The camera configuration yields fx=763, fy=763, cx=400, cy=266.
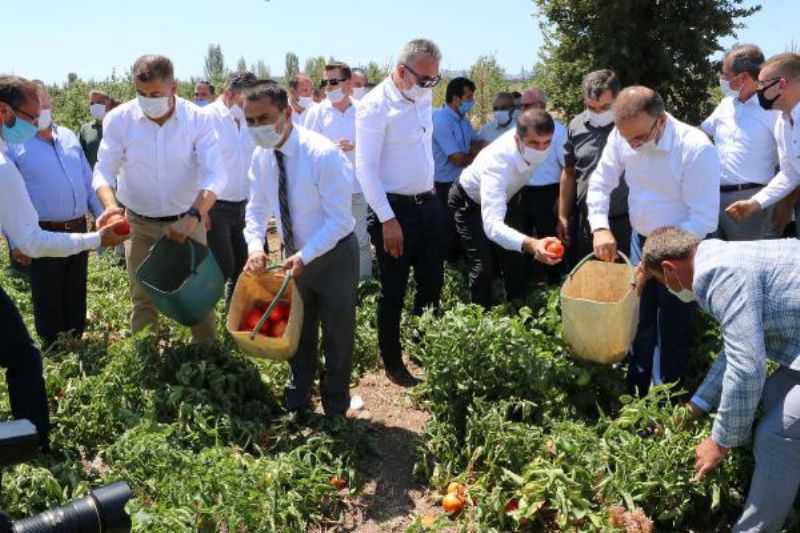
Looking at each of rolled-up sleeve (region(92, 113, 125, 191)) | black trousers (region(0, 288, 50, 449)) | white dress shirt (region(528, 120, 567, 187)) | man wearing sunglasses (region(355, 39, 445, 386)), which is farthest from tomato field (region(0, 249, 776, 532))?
white dress shirt (region(528, 120, 567, 187))

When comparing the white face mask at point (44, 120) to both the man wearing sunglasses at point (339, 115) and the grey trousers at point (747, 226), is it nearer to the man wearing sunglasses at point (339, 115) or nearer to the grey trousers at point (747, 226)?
the man wearing sunglasses at point (339, 115)

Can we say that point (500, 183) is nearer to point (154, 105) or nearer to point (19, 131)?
point (154, 105)

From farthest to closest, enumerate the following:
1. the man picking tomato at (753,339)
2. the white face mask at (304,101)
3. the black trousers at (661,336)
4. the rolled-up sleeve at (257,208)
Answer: the white face mask at (304,101), the rolled-up sleeve at (257,208), the black trousers at (661,336), the man picking tomato at (753,339)

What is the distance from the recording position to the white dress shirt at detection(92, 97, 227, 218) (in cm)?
454

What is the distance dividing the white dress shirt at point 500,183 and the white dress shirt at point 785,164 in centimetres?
151

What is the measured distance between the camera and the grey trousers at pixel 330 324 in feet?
12.7

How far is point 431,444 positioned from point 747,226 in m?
2.78

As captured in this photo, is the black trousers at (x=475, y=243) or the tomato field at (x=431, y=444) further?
the black trousers at (x=475, y=243)

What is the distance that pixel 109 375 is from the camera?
4113mm

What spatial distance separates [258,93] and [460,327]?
1.49 metres

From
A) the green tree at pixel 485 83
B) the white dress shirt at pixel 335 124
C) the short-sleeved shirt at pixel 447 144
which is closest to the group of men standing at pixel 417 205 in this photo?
the short-sleeved shirt at pixel 447 144

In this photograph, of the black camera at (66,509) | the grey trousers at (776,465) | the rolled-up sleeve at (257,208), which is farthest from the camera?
the rolled-up sleeve at (257,208)

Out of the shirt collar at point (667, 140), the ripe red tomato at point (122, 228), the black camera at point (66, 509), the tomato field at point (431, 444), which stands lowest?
the tomato field at point (431, 444)

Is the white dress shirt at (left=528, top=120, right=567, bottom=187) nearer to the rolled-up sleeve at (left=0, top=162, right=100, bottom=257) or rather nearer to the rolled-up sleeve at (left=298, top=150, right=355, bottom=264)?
the rolled-up sleeve at (left=298, top=150, right=355, bottom=264)
